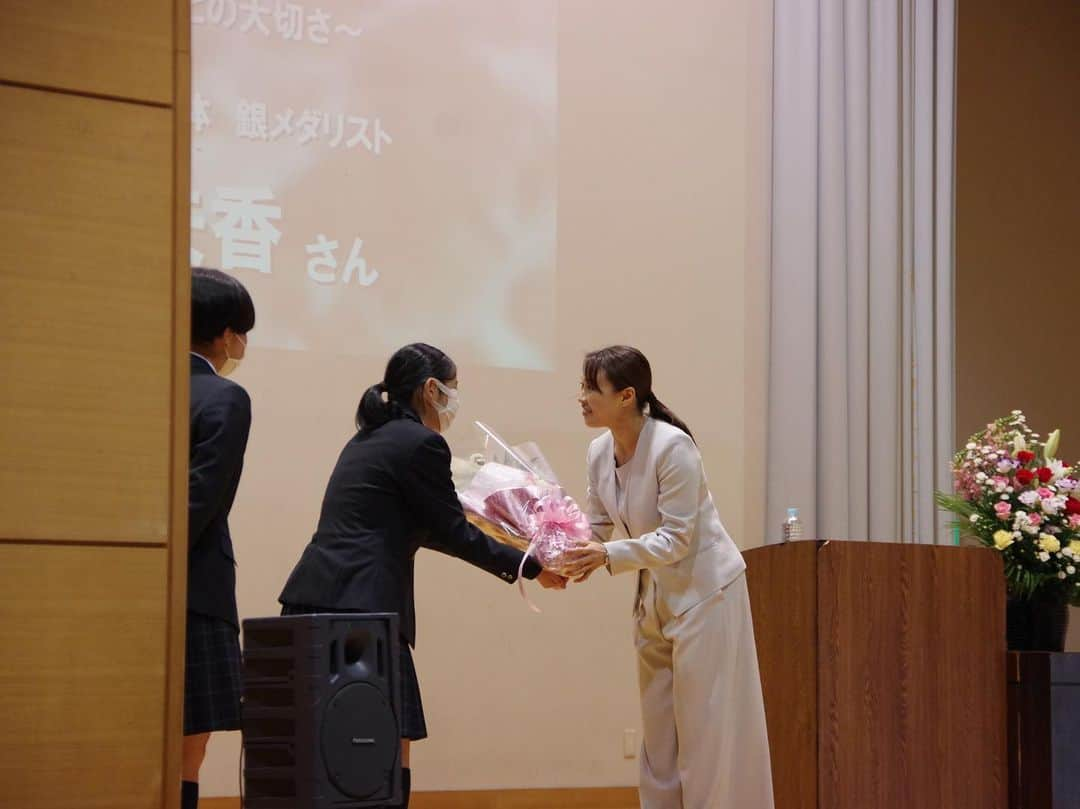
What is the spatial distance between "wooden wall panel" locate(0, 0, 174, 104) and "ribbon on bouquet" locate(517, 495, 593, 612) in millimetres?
2007

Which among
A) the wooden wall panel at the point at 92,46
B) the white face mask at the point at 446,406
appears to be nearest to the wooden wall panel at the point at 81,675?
the wooden wall panel at the point at 92,46

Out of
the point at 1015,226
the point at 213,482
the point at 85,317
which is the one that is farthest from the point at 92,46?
the point at 1015,226

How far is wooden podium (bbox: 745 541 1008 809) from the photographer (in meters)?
3.62

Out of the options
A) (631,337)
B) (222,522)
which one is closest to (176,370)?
(222,522)

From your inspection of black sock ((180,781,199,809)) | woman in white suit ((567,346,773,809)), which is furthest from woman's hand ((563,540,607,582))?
black sock ((180,781,199,809))

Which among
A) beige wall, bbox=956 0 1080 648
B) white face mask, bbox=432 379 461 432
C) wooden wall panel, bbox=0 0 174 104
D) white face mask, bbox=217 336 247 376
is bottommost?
white face mask, bbox=432 379 461 432

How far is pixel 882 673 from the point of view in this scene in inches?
146

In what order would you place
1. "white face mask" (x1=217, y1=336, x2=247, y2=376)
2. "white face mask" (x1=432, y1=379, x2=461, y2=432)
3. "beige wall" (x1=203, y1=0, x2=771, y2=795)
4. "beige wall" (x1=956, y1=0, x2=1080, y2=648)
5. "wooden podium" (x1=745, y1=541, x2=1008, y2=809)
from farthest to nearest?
"beige wall" (x1=956, y1=0, x2=1080, y2=648) → "beige wall" (x1=203, y1=0, x2=771, y2=795) → "wooden podium" (x1=745, y1=541, x2=1008, y2=809) → "white face mask" (x1=432, y1=379, x2=461, y2=432) → "white face mask" (x1=217, y1=336, x2=247, y2=376)

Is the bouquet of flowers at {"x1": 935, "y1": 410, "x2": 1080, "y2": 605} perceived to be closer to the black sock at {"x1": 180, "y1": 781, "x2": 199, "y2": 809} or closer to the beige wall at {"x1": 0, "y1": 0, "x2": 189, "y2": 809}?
the black sock at {"x1": 180, "y1": 781, "x2": 199, "y2": 809}

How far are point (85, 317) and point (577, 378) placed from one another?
11.5 feet

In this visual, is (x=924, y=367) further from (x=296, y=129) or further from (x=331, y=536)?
(x=331, y=536)

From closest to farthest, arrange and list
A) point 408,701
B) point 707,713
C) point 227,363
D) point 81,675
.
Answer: point 81,675 → point 227,363 → point 408,701 → point 707,713

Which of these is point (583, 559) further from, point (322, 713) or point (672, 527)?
point (322, 713)

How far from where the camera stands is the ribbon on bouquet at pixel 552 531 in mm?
3406
